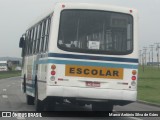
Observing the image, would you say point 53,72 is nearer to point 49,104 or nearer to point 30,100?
point 49,104

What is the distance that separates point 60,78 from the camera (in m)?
15.2

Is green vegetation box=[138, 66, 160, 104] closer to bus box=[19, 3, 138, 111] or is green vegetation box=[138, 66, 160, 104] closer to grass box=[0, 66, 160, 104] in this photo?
grass box=[0, 66, 160, 104]

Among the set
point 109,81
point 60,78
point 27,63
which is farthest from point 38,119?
point 27,63

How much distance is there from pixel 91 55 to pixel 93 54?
0.07m

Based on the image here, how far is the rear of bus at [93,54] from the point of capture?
15.2 metres

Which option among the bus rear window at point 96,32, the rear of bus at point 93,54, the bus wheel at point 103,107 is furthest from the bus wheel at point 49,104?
the bus rear window at point 96,32

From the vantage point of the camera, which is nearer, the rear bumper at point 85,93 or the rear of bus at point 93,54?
the rear bumper at point 85,93

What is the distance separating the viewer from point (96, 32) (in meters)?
15.7

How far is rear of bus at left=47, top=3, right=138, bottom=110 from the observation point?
1522cm

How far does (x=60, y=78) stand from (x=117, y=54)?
71.2 inches

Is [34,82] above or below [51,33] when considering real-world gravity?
below

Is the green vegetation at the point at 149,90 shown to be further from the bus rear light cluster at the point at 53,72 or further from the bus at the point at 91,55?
the bus rear light cluster at the point at 53,72

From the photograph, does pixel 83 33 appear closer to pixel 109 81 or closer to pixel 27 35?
pixel 109 81

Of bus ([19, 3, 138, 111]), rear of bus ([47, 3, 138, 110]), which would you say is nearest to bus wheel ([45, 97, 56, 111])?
bus ([19, 3, 138, 111])
